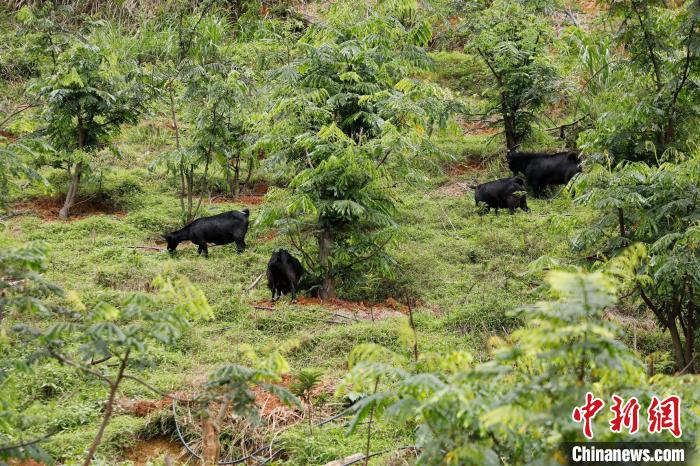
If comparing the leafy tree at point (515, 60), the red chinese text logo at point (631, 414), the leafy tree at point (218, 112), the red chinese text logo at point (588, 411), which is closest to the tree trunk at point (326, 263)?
the leafy tree at point (218, 112)

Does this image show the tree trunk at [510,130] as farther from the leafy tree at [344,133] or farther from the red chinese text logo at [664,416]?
the red chinese text logo at [664,416]

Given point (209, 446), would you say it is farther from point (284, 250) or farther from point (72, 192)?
point (72, 192)

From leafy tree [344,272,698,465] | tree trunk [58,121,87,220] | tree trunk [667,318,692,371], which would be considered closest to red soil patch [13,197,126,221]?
tree trunk [58,121,87,220]

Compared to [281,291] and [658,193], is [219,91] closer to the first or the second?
[281,291]

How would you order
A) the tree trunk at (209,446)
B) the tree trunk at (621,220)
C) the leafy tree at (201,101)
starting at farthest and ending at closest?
the leafy tree at (201,101)
the tree trunk at (621,220)
the tree trunk at (209,446)

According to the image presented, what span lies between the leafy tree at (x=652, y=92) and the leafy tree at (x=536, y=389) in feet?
16.6

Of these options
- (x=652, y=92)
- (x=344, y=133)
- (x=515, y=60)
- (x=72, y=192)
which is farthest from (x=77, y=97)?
(x=652, y=92)

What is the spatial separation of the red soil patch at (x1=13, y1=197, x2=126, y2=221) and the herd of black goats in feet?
8.98

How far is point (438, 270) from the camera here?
1243cm

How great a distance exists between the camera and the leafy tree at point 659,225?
7039 millimetres

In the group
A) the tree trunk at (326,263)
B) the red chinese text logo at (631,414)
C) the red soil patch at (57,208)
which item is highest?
the red soil patch at (57,208)

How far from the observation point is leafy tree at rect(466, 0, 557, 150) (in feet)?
54.2

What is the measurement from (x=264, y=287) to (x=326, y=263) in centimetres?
111

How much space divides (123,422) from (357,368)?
12.6 feet
